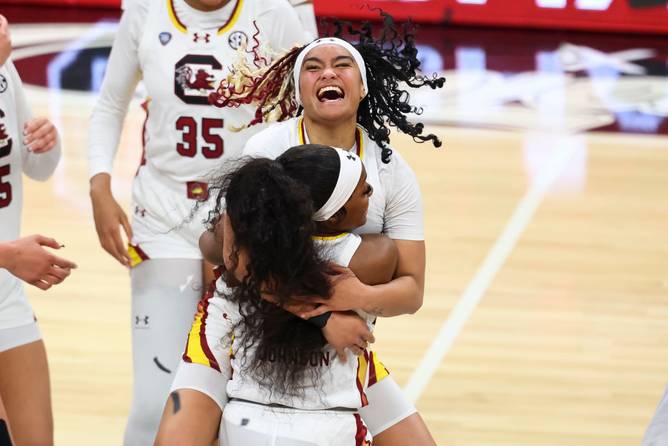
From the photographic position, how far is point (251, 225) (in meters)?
3.35

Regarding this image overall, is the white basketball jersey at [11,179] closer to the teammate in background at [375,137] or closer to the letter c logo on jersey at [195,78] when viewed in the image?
the letter c logo on jersey at [195,78]

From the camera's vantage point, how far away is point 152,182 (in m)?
4.76

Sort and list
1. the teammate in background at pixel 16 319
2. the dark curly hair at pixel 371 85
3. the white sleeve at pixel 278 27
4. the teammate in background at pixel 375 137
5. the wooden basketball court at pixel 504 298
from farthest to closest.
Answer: the wooden basketball court at pixel 504 298 → the white sleeve at pixel 278 27 → the teammate in background at pixel 16 319 → the dark curly hair at pixel 371 85 → the teammate in background at pixel 375 137

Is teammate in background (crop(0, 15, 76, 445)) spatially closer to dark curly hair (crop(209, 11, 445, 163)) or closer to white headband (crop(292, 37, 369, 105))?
dark curly hair (crop(209, 11, 445, 163))

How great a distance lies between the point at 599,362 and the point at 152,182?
249 cm

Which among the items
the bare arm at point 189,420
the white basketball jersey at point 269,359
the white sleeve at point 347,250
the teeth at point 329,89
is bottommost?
the bare arm at point 189,420

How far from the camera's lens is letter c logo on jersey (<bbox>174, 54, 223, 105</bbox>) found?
461 centimetres

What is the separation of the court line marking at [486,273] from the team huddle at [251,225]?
1.71 metres

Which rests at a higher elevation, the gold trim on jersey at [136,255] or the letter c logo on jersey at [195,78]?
the letter c logo on jersey at [195,78]

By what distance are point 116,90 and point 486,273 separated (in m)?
3.01

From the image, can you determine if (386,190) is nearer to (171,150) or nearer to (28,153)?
(171,150)

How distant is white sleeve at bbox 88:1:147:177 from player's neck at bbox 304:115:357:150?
1018 millimetres

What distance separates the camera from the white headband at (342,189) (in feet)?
11.4

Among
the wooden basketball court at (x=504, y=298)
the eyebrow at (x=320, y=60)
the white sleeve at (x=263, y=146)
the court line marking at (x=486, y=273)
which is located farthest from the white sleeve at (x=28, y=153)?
the court line marking at (x=486, y=273)
